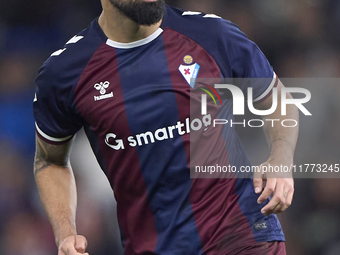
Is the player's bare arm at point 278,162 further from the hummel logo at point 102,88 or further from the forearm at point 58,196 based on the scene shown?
the forearm at point 58,196

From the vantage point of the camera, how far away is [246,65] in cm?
280

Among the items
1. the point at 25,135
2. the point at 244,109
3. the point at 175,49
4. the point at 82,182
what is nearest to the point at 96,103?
the point at 175,49

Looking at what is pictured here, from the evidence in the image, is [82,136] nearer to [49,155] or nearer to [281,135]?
[49,155]

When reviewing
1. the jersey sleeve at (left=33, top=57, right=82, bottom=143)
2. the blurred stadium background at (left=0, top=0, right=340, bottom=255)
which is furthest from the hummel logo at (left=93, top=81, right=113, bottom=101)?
the blurred stadium background at (left=0, top=0, right=340, bottom=255)

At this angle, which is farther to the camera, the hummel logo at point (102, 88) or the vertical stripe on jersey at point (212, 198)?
the hummel logo at point (102, 88)

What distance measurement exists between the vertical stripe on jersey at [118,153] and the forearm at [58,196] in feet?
1.00

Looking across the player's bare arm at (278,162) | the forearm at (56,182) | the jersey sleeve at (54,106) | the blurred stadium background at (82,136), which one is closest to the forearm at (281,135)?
the player's bare arm at (278,162)

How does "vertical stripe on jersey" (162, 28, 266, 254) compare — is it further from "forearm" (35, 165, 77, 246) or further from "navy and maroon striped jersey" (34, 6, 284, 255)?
"forearm" (35, 165, 77, 246)

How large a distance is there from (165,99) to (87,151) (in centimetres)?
290

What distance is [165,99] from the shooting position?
2.69 metres

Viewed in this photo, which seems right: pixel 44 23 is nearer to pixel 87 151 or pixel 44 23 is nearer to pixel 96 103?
pixel 87 151

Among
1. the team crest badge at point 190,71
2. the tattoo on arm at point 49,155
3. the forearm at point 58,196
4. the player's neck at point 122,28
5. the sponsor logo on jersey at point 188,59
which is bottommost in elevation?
the forearm at point 58,196

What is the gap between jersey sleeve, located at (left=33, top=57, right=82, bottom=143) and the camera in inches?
111

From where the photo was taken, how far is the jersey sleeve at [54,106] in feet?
9.26
